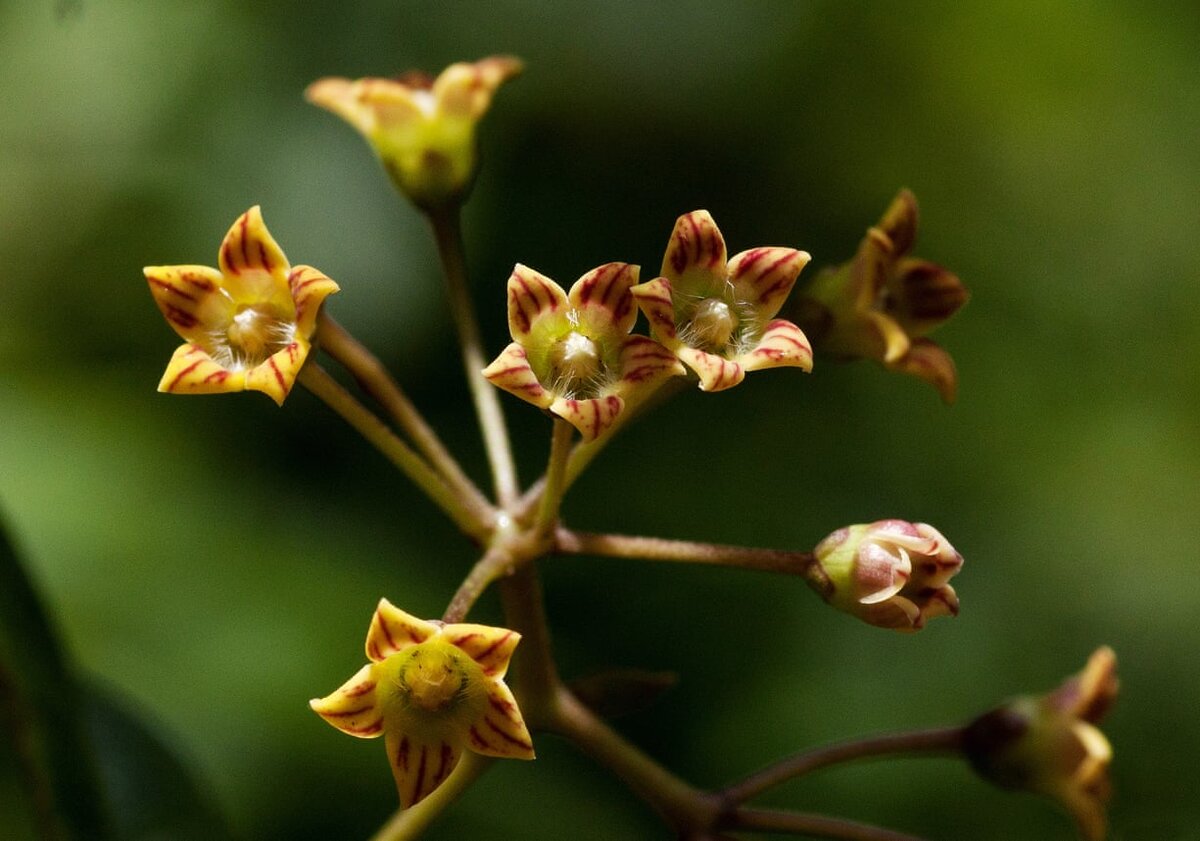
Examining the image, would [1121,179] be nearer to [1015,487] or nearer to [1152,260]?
[1152,260]

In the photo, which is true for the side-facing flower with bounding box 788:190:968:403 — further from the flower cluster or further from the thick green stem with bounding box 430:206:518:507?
the thick green stem with bounding box 430:206:518:507

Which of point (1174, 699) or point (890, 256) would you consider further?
point (1174, 699)

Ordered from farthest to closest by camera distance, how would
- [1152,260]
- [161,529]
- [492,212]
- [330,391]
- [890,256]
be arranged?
[1152,260], [492,212], [161,529], [890,256], [330,391]

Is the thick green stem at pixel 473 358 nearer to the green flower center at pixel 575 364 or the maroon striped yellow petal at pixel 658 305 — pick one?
the green flower center at pixel 575 364

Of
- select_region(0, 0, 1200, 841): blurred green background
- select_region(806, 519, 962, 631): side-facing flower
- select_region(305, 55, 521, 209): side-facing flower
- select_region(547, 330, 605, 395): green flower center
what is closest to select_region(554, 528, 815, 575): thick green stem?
select_region(806, 519, 962, 631): side-facing flower

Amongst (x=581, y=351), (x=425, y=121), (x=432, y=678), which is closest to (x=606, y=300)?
(x=581, y=351)

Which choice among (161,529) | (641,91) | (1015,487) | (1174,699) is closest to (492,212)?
(641,91)

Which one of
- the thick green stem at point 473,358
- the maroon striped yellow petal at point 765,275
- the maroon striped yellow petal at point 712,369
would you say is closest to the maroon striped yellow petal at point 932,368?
the maroon striped yellow petal at point 765,275
